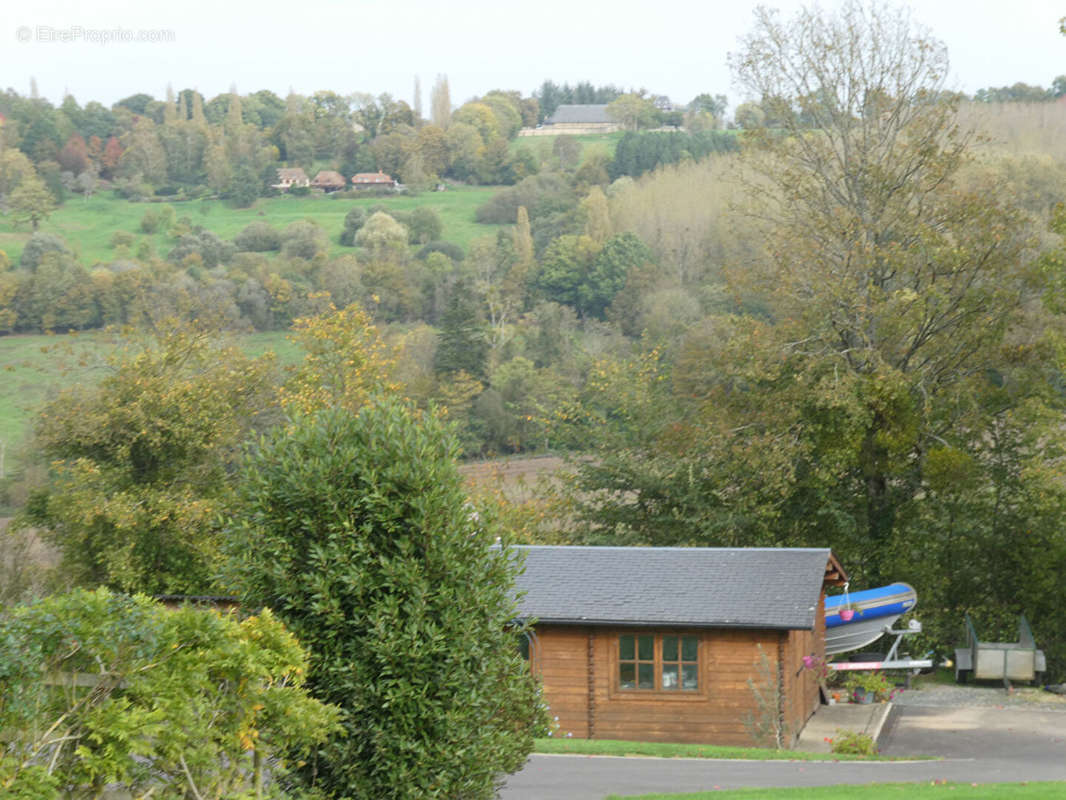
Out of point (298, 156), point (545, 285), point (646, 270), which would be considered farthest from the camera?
point (298, 156)

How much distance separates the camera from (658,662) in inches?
827

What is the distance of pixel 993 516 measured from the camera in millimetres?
29641

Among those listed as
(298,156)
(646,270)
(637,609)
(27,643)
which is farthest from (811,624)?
(298,156)

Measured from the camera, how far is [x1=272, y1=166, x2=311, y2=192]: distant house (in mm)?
151125

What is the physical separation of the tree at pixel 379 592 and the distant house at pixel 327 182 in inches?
5894


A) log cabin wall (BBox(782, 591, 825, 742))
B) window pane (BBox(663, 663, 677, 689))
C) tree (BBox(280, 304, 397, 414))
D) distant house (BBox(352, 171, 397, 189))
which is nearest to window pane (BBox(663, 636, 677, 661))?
window pane (BBox(663, 663, 677, 689))

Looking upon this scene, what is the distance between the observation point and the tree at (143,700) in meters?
6.64

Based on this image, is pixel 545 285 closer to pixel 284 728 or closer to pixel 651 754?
pixel 651 754

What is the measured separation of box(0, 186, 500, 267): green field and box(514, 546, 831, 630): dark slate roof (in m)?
91.3

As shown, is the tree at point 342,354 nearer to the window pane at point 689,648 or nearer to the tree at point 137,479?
the tree at point 137,479

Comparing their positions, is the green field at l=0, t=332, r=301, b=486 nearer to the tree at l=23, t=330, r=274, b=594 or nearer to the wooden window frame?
the tree at l=23, t=330, r=274, b=594

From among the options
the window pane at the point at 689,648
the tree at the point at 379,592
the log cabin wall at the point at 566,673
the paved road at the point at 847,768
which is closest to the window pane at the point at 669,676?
the window pane at the point at 689,648

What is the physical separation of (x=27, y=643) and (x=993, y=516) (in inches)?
1054

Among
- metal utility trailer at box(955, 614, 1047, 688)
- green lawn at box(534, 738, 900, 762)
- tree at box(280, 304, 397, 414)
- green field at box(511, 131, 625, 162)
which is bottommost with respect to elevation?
metal utility trailer at box(955, 614, 1047, 688)
